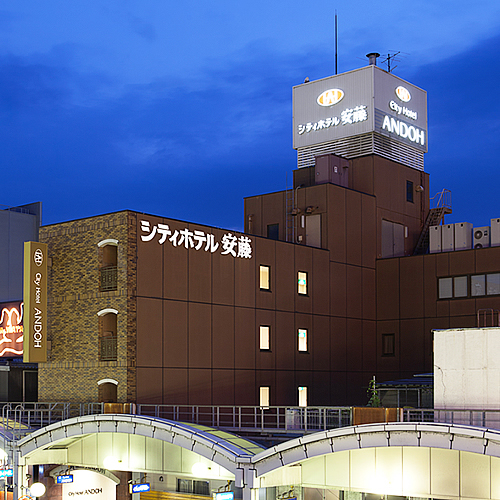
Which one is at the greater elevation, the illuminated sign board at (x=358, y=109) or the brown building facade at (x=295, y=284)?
the illuminated sign board at (x=358, y=109)

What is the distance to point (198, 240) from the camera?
115 ft

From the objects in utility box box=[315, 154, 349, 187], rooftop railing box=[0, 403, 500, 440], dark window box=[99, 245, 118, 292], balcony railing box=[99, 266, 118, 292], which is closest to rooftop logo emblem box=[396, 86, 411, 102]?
utility box box=[315, 154, 349, 187]

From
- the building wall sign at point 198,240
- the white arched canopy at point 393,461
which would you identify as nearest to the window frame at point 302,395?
the building wall sign at point 198,240

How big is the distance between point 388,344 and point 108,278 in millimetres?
18720

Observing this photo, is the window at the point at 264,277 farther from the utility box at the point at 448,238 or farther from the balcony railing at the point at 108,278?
the utility box at the point at 448,238

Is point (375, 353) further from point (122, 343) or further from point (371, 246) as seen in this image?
point (122, 343)

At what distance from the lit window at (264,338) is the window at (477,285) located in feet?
38.9

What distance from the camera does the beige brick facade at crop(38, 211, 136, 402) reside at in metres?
32.3

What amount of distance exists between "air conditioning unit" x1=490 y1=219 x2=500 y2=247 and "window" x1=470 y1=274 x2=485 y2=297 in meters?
2.31

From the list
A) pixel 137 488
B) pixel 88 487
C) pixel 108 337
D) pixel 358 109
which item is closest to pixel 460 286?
pixel 358 109

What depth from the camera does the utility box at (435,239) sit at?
44.6 meters

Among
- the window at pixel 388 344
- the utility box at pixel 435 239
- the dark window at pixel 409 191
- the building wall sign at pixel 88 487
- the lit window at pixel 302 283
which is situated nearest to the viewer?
the building wall sign at pixel 88 487

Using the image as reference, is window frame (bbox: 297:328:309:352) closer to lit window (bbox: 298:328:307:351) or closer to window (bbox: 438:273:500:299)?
lit window (bbox: 298:328:307:351)

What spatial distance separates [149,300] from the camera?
108 ft
